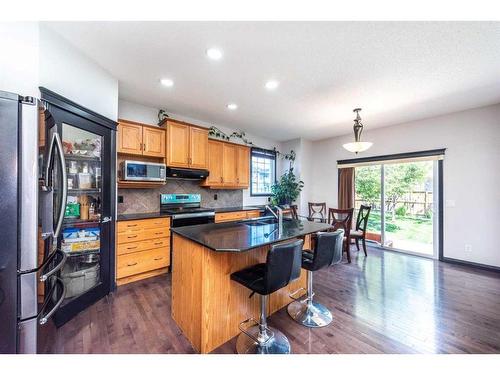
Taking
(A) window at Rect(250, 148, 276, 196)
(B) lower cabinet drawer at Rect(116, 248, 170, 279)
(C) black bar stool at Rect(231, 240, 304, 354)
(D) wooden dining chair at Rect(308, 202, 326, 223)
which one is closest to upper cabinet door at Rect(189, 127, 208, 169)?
(B) lower cabinet drawer at Rect(116, 248, 170, 279)

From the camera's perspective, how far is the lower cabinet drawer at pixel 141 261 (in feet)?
8.85

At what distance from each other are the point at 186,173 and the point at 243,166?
4.86 ft

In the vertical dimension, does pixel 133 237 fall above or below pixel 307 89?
below

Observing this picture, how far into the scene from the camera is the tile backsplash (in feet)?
10.7

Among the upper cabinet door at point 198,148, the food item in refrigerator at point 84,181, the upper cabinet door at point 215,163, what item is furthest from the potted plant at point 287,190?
the food item in refrigerator at point 84,181

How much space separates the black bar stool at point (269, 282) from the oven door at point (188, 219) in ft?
5.73

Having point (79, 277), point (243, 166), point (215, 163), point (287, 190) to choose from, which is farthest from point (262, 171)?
point (79, 277)

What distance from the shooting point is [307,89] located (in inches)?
110

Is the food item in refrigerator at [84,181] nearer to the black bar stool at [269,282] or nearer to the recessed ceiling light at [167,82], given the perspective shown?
the recessed ceiling light at [167,82]

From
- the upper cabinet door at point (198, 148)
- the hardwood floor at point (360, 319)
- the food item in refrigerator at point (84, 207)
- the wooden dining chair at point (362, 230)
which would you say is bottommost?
the hardwood floor at point (360, 319)

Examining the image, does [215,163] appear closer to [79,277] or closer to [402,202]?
[79,277]

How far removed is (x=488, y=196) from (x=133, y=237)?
5.40m
